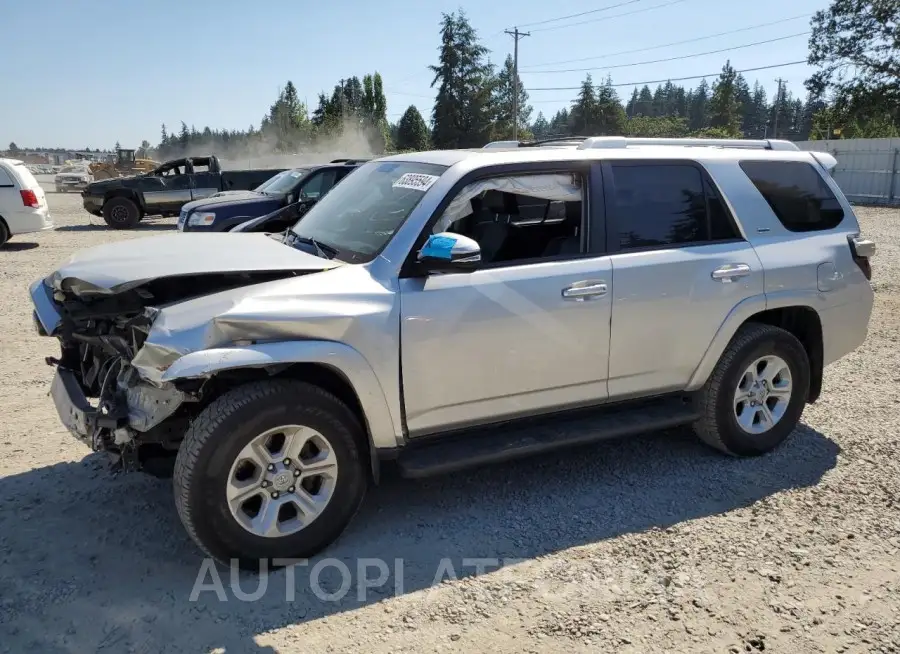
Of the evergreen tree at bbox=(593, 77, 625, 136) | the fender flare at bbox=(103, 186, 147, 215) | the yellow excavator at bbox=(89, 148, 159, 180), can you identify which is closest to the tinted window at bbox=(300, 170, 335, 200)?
the fender flare at bbox=(103, 186, 147, 215)

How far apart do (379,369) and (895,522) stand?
288 centimetres

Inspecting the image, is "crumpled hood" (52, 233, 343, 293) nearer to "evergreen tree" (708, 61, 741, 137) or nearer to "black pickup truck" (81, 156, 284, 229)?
"black pickup truck" (81, 156, 284, 229)

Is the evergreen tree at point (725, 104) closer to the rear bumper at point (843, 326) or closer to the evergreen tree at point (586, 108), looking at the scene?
the evergreen tree at point (586, 108)

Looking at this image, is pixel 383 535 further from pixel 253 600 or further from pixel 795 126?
pixel 795 126

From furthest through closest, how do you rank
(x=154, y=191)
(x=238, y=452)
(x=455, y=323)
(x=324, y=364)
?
1. (x=154, y=191)
2. (x=455, y=323)
3. (x=324, y=364)
4. (x=238, y=452)

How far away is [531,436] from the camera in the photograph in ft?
12.8

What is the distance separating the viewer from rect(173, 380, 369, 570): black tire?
10.2 feet

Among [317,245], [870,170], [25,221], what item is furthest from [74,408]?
[870,170]

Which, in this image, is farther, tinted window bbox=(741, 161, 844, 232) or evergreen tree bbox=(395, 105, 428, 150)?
evergreen tree bbox=(395, 105, 428, 150)

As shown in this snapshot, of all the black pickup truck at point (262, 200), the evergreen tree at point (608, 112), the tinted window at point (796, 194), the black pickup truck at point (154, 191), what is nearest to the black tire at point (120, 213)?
the black pickup truck at point (154, 191)

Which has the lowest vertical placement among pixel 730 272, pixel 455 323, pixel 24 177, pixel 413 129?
pixel 455 323

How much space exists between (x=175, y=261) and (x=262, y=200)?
8289 mm

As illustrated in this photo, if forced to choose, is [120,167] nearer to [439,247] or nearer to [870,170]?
[870,170]

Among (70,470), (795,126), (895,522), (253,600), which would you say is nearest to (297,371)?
(253,600)
